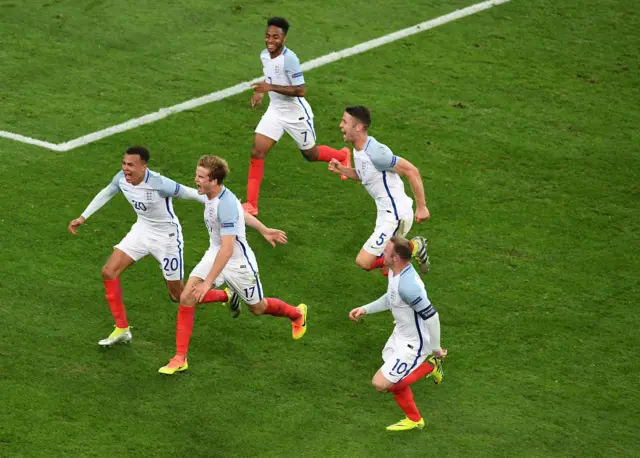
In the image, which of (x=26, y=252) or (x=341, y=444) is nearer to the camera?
(x=341, y=444)

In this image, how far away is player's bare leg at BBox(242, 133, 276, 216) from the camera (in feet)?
47.1

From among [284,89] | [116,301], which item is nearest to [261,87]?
[284,89]

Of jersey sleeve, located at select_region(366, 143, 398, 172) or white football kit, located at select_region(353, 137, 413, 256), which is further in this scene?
white football kit, located at select_region(353, 137, 413, 256)

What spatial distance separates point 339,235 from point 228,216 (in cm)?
334

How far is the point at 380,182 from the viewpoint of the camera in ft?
41.6

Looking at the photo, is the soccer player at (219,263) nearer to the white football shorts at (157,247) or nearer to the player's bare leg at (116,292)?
the white football shorts at (157,247)

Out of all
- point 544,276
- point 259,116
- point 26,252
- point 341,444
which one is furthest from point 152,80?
point 341,444

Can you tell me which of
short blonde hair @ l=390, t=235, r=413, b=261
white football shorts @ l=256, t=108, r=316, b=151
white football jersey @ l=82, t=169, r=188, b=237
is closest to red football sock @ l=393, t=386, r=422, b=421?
short blonde hair @ l=390, t=235, r=413, b=261

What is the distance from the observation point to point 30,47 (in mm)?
18188

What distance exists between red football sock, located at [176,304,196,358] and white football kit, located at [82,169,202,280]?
66cm

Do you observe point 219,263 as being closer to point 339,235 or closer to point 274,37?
point 339,235

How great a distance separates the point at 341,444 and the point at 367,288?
2.93m

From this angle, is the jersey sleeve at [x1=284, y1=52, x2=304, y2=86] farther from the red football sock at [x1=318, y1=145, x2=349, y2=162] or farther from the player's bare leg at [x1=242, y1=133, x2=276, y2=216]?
the red football sock at [x1=318, y1=145, x2=349, y2=162]

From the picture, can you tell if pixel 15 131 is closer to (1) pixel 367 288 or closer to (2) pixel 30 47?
(2) pixel 30 47
